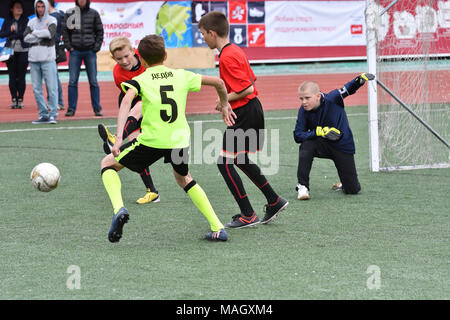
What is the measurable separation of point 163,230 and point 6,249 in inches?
52.6

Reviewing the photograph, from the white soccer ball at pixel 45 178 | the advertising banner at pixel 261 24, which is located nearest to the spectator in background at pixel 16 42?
the advertising banner at pixel 261 24

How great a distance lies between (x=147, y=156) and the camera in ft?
20.3

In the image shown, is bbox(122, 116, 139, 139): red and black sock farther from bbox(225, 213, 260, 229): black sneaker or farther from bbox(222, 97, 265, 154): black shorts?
bbox(225, 213, 260, 229): black sneaker

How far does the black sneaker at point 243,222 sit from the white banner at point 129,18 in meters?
17.7

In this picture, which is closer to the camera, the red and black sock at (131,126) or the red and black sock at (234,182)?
the red and black sock at (234,182)

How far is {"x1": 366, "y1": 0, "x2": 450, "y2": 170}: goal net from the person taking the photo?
9844 millimetres

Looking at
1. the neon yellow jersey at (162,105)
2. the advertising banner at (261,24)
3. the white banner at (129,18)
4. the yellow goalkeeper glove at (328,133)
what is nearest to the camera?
the neon yellow jersey at (162,105)

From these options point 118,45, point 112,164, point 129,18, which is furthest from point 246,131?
point 129,18

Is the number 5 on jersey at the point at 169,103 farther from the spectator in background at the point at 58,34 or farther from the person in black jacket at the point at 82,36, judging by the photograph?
the spectator in background at the point at 58,34

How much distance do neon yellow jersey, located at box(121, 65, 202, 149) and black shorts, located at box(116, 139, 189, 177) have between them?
4 centimetres

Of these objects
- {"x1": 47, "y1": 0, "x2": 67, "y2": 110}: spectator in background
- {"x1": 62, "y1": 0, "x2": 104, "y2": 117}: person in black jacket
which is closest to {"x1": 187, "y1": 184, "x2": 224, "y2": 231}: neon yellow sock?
{"x1": 62, "y1": 0, "x2": 104, "y2": 117}: person in black jacket

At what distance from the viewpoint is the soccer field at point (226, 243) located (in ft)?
16.3

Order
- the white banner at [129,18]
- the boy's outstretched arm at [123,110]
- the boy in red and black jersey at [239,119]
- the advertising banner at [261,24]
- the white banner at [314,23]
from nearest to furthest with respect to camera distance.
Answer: the boy's outstretched arm at [123,110] → the boy in red and black jersey at [239,119] → the white banner at [129,18] → the advertising banner at [261,24] → the white banner at [314,23]

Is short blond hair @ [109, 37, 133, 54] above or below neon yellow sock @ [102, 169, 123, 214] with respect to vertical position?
above
